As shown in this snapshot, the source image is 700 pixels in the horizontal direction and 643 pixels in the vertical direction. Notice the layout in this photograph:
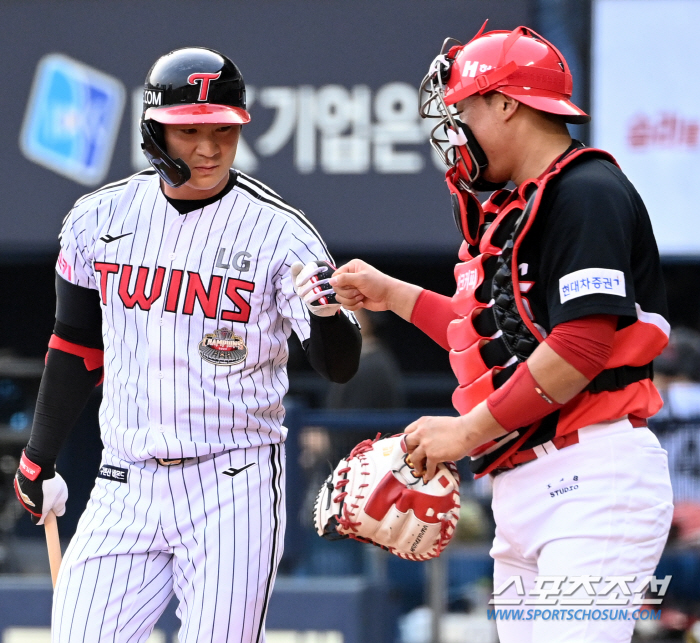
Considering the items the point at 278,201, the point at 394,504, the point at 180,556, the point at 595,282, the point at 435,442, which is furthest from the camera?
the point at 278,201

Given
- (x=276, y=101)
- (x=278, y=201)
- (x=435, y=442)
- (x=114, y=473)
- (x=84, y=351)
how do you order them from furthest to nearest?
1. (x=276, y=101)
2. (x=84, y=351)
3. (x=278, y=201)
4. (x=114, y=473)
5. (x=435, y=442)

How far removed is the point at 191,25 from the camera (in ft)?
26.2

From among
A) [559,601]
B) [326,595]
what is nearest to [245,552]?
[559,601]

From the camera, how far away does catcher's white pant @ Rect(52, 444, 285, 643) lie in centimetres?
302

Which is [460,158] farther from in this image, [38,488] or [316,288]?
[38,488]

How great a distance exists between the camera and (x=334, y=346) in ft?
10.2

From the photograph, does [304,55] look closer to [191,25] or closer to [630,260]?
[191,25]

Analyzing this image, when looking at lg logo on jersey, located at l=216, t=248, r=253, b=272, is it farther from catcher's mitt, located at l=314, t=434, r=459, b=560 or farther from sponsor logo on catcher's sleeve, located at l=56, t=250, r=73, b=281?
catcher's mitt, located at l=314, t=434, r=459, b=560

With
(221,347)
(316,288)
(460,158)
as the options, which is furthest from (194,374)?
(460,158)

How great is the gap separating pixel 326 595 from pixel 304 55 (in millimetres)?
4147

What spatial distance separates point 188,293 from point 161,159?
374mm

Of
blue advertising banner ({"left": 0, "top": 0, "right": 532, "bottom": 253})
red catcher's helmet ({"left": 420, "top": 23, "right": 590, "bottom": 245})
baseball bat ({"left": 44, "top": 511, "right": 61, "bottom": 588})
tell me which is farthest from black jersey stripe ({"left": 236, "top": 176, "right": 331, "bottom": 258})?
blue advertising banner ({"left": 0, "top": 0, "right": 532, "bottom": 253})

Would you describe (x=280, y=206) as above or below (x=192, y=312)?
above

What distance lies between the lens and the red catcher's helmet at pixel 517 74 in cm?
270
